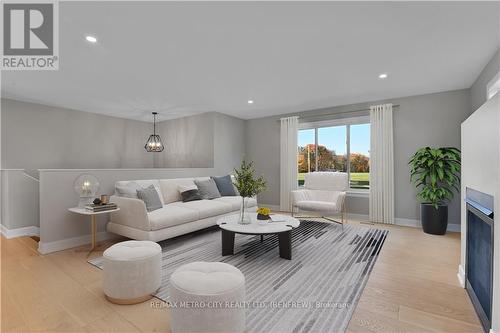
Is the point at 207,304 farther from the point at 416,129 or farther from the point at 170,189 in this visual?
the point at 416,129

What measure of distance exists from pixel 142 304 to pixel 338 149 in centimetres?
486

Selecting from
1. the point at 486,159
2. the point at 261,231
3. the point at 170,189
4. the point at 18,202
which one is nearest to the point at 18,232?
the point at 18,202

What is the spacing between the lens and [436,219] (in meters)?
3.79

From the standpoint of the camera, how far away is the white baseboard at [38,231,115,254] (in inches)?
119

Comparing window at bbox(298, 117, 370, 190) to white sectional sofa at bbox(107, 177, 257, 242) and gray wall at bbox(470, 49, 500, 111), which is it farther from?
white sectional sofa at bbox(107, 177, 257, 242)

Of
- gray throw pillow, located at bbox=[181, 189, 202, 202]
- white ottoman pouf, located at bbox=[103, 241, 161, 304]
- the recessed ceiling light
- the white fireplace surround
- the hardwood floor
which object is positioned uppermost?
the recessed ceiling light

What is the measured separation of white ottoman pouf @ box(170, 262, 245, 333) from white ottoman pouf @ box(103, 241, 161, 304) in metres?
0.55

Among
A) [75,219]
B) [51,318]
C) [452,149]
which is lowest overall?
[51,318]

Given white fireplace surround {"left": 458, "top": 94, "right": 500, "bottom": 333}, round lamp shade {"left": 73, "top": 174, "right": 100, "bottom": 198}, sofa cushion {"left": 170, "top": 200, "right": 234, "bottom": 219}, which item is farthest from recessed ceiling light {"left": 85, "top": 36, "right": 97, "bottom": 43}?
white fireplace surround {"left": 458, "top": 94, "right": 500, "bottom": 333}

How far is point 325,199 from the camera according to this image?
470 cm

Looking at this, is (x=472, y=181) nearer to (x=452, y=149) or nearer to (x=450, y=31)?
(x=450, y=31)

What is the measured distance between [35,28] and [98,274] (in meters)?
2.49

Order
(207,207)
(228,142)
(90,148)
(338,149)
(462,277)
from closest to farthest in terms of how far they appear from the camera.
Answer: (462,277)
(207,207)
(338,149)
(90,148)
(228,142)

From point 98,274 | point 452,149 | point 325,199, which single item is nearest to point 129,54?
point 98,274
